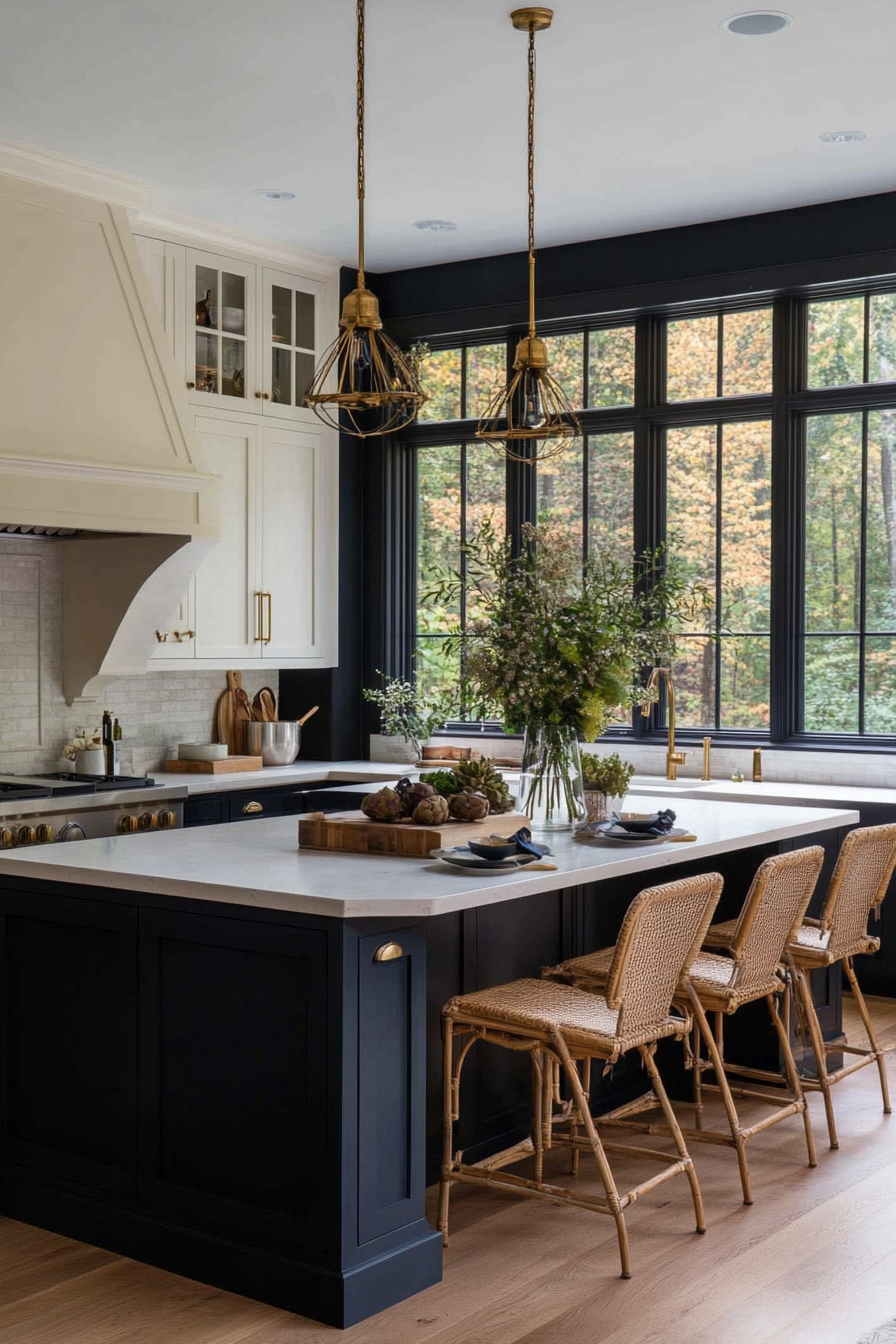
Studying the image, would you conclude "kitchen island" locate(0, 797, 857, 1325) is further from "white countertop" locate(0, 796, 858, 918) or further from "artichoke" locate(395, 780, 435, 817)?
"artichoke" locate(395, 780, 435, 817)

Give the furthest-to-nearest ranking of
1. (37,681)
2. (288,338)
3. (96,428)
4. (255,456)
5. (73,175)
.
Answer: (288,338) → (255,456) → (37,681) → (73,175) → (96,428)

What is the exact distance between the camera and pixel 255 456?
674 cm

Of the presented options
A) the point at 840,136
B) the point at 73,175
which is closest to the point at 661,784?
the point at 840,136

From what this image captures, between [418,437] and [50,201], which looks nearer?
Answer: [50,201]

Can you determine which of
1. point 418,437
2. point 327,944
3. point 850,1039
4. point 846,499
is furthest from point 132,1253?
point 418,437

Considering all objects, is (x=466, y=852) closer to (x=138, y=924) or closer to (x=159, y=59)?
(x=138, y=924)

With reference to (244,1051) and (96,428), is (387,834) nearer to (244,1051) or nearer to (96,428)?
(244,1051)

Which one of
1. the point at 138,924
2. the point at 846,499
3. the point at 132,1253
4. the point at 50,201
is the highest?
the point at 50,201

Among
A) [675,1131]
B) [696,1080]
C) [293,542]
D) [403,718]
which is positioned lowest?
[696,1080]

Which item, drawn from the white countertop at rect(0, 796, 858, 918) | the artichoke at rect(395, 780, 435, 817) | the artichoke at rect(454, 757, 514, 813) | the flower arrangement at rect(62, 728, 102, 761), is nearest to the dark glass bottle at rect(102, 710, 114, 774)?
the flower arrangement at rect(62, 728, 102, 761)

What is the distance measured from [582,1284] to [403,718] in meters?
4.10

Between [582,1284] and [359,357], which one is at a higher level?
[359,357]

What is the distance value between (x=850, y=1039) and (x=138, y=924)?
9.74 ft

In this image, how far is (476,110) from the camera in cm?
505
